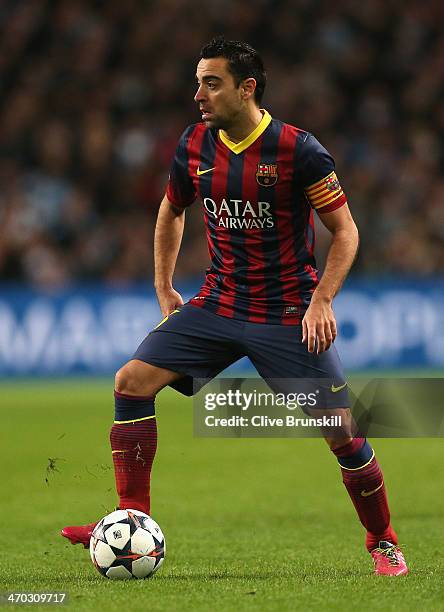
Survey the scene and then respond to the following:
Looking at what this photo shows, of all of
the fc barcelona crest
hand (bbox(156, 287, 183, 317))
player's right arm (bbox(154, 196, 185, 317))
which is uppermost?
the fc barcelona crest

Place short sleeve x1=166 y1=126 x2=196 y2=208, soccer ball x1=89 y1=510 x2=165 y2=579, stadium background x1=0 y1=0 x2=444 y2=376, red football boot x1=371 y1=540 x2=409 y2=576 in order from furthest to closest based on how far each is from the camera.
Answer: stadium background x1=0 y1=0 x2=444 y2=376 < short sleeve x1=166 y1=126 x2=196 y2=208 < red football boot x1=371 y1=540 x2=409 y2=576 < soccer ball x1=89 y1=510 x2=165 y2=579

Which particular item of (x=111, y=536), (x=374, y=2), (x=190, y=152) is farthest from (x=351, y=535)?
(x=374, y=2)

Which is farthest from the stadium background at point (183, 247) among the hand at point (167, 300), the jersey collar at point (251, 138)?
the jersey collar at point (251, 138)

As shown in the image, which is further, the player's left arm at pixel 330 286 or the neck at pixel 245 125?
the neck at pixel 245 125

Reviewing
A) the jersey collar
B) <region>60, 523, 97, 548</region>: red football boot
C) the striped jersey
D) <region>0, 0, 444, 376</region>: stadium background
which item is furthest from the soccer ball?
<region>0, 0, 444, 376</region>: stadium background

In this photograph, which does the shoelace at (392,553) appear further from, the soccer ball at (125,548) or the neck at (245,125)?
the neck at (245,125)

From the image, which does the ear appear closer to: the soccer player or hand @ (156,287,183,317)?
the soccer player

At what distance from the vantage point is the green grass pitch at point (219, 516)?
4.44m

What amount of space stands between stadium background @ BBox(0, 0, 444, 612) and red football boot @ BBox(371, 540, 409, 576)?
19 cm

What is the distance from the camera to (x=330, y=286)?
16.0 ft

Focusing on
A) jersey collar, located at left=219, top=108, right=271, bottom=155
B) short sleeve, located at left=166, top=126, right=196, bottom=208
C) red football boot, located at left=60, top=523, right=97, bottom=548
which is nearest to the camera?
red football boot, located at left=60, top=523, right=97, bottom=548

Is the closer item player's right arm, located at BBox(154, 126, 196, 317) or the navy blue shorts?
the navy blue shorts

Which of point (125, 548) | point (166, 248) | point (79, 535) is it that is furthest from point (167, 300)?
point (125, 548)

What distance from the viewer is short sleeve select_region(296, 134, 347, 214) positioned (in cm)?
491
